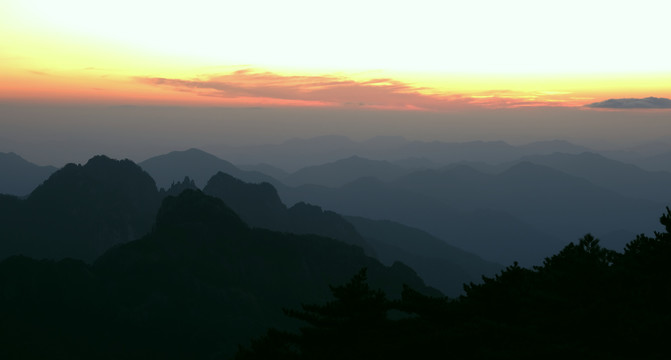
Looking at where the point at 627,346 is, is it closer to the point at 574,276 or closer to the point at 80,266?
the point at 574,276

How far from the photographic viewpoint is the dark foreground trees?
2379 centimetres

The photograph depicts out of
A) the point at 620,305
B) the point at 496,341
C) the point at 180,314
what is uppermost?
the point at 620,305

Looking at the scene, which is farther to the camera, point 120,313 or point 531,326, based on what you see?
point 120,313

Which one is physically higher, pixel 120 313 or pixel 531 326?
pixel 531 326

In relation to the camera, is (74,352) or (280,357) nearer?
(280,357)

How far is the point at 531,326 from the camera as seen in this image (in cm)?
2606

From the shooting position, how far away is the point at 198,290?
195m

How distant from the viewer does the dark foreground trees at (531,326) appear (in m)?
23.8

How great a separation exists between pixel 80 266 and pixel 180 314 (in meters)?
40.2

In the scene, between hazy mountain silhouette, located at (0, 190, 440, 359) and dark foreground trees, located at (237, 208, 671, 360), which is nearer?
dark foreground trees, located at (237, 208, 671, 360)

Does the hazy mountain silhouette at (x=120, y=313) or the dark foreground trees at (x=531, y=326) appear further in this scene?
the hazy mountain silhouette at (x=120, y=313)

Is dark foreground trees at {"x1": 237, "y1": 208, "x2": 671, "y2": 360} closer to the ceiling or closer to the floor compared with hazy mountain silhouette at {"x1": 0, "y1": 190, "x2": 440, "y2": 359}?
closer to the ceiling

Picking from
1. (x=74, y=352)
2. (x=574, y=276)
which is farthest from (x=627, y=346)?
(x=74, y=352)

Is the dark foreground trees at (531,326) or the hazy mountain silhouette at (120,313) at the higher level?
the dark foreground trees at (531,326)
